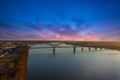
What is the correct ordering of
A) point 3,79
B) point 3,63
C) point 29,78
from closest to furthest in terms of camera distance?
1. point 3,79
2. point 3,63
3. point 29,78

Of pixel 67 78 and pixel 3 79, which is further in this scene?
pixel 67 78

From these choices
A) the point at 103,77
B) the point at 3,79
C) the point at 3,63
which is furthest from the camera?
the point at 103,77

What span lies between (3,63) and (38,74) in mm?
15505

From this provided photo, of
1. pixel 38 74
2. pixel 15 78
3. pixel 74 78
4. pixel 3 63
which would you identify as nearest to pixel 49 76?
pixel 38 74

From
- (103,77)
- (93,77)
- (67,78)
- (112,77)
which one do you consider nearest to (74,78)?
(67,78)

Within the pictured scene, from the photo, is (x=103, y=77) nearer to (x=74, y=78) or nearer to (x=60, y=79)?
(x=74, y=78)

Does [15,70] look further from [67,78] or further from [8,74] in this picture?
[67,78]

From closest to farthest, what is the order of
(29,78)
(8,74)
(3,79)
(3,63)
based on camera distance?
1. (3,79)
2. (8,74)
3. (3,63)
4. (29,78)

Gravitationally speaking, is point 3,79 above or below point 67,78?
above

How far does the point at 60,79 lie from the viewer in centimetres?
2117

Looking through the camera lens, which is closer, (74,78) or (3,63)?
(3,63)

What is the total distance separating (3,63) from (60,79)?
46.6ft

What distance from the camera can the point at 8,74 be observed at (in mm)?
7008

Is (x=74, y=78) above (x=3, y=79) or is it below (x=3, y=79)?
below
